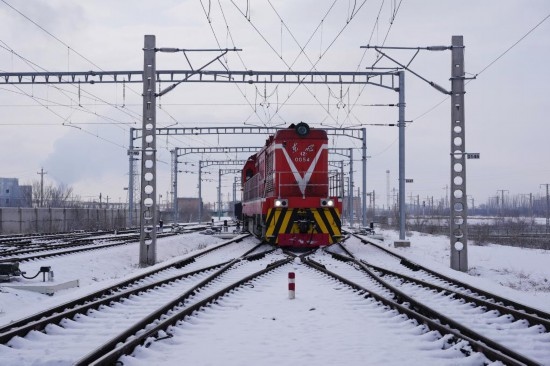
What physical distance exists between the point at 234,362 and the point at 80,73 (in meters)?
18.7

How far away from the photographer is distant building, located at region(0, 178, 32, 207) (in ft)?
334

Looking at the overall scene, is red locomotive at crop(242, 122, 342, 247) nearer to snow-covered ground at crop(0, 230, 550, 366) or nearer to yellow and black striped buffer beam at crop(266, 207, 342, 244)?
yellow and black striped buffer beam at crop(266, 207, 342, 244)

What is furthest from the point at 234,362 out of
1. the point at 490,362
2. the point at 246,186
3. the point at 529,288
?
the point at 246,186

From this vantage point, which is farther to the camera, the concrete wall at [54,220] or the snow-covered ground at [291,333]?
the concrete wall at [54,220]

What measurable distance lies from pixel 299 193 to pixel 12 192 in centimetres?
9809

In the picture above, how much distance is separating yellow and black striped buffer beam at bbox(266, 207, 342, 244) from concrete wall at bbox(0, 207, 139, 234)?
2419cm

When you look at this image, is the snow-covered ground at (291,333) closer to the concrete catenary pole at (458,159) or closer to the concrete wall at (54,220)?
the concrete catenary pole at (458,159)

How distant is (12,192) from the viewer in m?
106

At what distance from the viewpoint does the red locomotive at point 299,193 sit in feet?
63.2

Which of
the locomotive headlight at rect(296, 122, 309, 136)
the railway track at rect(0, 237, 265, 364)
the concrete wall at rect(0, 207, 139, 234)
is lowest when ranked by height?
the railway track at rect(0, 237, 265, 364)

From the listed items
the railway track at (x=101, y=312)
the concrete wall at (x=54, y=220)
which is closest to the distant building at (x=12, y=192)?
the concrete wall at (x=54, y=220)

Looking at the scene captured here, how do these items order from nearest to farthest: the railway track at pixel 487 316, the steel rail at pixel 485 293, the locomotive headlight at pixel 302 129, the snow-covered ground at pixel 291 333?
the snow-covered ground at pixel 291 333
the railway track at pixel 487 316
the steel rail at pixel 485 293
the locomotive headlight at pixel 302 129

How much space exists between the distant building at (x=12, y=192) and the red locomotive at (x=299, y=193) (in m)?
91.6

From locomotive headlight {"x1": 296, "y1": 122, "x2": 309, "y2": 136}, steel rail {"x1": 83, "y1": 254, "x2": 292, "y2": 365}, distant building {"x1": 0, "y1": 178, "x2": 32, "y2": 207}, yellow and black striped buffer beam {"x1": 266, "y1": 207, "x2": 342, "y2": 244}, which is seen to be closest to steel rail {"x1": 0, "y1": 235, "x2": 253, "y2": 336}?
steel rail {"x1": 83, "y1": 254, "x2": 292, "y2": 365}
